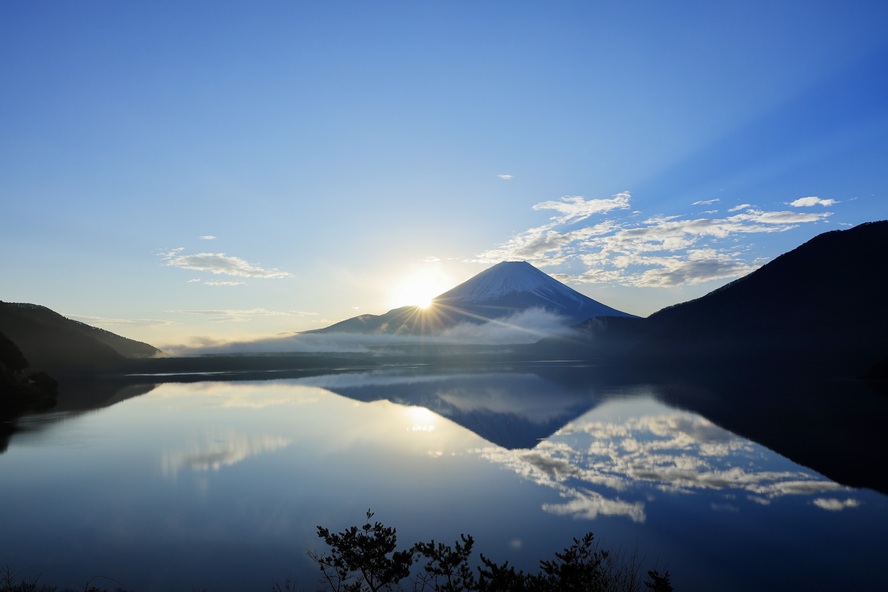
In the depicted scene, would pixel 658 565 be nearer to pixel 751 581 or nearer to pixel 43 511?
pixel 751 581

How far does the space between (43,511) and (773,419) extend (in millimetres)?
45075

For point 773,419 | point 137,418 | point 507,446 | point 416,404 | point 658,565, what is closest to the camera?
point 658,565

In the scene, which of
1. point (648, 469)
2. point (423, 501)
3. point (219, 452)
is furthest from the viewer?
point (219, 452)

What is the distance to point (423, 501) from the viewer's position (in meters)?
20.0


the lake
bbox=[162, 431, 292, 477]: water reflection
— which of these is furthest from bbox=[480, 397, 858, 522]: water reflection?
bbox=[162, 431, 292, 477]: water reflection

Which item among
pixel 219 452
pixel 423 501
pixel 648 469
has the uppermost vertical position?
pixel 219 452

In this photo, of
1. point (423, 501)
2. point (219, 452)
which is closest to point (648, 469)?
point (423, 501)

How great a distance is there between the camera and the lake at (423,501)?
13.7m

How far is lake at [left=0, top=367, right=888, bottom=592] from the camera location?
13703mm

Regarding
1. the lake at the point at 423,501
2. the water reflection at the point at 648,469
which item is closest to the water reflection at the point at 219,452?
the lake at the point at 423,501

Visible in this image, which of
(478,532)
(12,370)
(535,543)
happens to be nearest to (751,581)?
(535,543)

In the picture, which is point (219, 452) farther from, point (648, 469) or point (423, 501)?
point (648, 469)

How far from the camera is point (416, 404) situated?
57.1 meters

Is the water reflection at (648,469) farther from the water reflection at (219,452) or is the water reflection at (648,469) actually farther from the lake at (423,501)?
the water reflection at (219,452)
